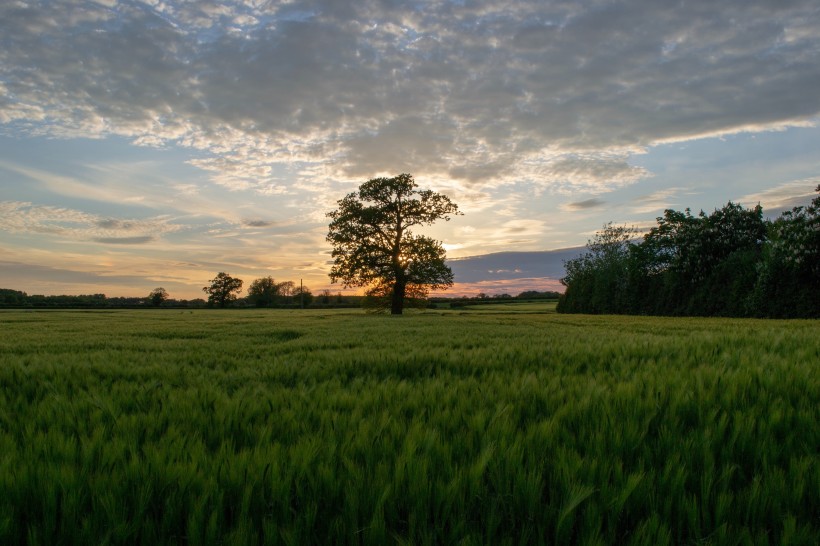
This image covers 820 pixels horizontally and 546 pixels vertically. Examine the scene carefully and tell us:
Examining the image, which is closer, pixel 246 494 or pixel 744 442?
pixel 246 494

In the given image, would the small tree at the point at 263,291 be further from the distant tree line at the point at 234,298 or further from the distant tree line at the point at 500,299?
the distant tree line at the point at 500,299

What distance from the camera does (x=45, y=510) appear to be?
1.57m

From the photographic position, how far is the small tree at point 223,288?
122 metres

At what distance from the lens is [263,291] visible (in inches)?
5133

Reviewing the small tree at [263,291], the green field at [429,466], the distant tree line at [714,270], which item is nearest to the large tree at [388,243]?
the distant tree line at [714,270]

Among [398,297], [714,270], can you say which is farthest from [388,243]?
[714,270]

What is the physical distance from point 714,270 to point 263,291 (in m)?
116

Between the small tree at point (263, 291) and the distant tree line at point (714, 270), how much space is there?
274 ft

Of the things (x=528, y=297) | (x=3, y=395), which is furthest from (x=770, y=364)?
(x=528, y=297)

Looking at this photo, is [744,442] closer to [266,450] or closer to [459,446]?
[459,446]

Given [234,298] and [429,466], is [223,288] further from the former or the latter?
[429,466]

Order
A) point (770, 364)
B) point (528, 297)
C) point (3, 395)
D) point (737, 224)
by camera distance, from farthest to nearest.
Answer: point (528, 297) < point (737, 224) < point (770, 364) < point (3, 395)

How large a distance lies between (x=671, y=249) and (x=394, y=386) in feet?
173

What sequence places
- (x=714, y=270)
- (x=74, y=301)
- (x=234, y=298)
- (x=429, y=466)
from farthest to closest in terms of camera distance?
(x=234, y=298), (x=74, y=301), (x=714, y=270), (x=429, y=466)
